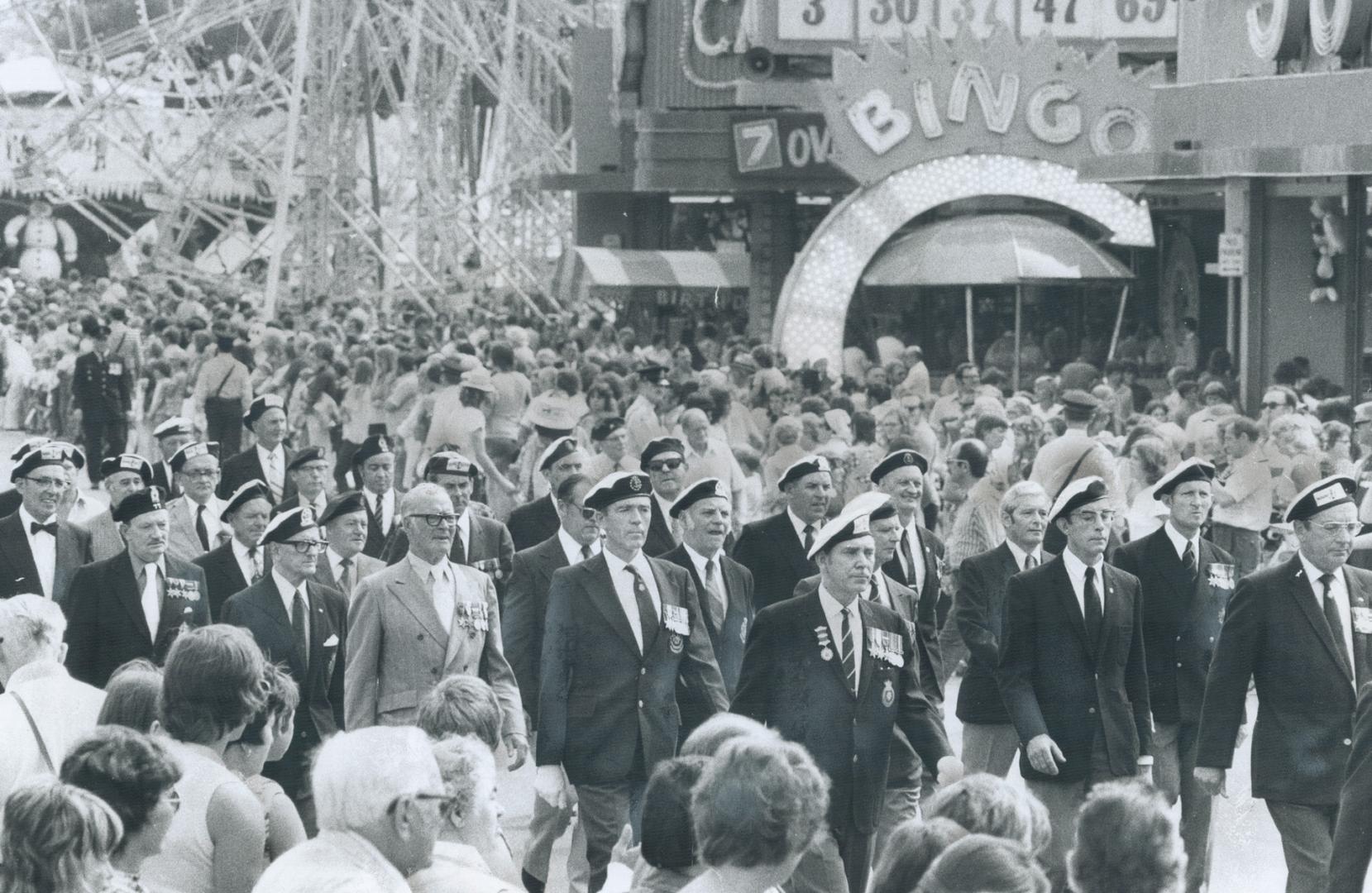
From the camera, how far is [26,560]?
415 inches

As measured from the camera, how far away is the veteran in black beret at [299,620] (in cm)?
876

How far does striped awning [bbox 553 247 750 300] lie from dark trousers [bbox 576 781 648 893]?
90.3 ft

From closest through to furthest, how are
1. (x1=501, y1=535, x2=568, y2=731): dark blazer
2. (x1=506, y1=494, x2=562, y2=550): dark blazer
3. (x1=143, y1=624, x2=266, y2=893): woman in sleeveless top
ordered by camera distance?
(x1=143, y1=624, x2=266, y2=893): woman in sleeveless top
(x1=501, y1=535, x2=568, y2=731): dark blazer
(x1=506, y1=494, x2=562, y2=550): dark blazer

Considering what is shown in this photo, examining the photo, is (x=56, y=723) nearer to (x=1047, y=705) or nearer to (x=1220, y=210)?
(x=1047, y=705)

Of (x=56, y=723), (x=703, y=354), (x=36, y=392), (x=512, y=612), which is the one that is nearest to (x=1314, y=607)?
(x=512, y=612)

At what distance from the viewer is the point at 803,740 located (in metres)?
8.27

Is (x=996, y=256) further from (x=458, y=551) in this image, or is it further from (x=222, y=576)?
(x=222, y=576)

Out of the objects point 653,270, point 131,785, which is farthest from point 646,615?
point 653,270

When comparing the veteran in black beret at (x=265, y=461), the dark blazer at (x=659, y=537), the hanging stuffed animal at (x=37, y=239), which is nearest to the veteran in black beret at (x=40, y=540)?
the dark blazer at (x=659, y=537)

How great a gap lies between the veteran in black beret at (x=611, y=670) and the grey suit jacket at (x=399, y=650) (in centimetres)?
22

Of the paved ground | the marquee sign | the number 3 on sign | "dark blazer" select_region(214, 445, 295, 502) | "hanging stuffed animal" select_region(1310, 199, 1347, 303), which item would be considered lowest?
the paved ground

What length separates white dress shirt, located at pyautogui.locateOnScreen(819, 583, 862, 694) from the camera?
8344 mm

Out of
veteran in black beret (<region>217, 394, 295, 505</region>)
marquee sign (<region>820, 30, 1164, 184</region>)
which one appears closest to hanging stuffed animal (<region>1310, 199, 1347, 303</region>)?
marquee sign (<region>820, 30, 1164, 184</region>)

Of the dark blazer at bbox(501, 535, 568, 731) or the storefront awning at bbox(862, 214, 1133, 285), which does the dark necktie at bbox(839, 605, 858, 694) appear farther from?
the storefront awning at bbox(862, 214, 1133, 285)
